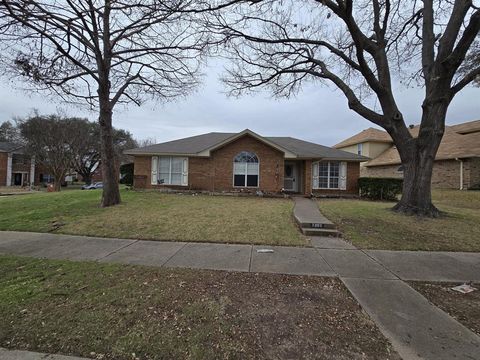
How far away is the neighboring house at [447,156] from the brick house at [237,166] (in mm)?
8038

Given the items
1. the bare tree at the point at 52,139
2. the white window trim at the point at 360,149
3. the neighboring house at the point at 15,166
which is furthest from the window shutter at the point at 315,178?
the neighboring house at the point at 15,166

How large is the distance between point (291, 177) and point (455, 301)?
15707 millimetres

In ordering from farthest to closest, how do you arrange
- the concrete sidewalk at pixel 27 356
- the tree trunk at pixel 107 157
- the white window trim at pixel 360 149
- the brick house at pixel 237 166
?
the white window trim at pixel 360 149, the brick house at pixel 237 166, the tree trunk at pixel 107 157, the concrete sidewalk at pixel 27 356

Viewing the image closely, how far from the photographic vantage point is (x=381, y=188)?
16406mm

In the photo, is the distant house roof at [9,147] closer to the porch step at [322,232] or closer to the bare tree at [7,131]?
the bare tree at [7,131]

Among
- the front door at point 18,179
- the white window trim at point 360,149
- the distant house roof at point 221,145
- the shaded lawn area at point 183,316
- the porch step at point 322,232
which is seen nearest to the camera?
the shaded lawn area at point 183,316

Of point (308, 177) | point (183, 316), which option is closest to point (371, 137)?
point (308, 177)

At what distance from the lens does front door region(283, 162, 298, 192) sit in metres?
19.0

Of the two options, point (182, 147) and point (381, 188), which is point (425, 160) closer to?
point (381, 188)

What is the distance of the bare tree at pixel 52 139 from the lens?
35562 mm

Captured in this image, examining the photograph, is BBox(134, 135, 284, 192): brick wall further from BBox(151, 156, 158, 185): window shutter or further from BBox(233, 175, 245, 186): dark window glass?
BBox(151, 156, 158, 185): window shutter

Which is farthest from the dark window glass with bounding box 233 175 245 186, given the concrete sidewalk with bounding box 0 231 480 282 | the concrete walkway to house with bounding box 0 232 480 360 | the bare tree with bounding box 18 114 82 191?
the bare tree with bounding box 18 114 82 191

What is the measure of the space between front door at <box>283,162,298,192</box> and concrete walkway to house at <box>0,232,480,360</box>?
40.5 feet

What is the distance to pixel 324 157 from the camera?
17.2m
